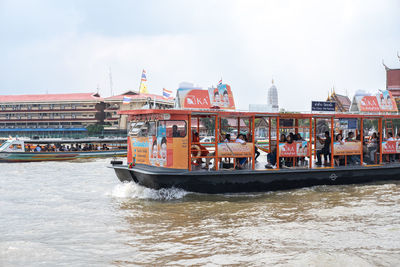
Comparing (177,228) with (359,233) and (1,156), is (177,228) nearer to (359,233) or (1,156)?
(359,233)

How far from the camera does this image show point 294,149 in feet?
41.4

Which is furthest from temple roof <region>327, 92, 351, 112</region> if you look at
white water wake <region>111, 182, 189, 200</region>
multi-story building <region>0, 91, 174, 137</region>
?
multi-story building <region>0, 91, 174, 137</region>

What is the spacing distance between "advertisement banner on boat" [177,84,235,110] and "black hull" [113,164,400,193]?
188 cm

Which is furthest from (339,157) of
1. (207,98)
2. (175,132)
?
Result: (175,132)

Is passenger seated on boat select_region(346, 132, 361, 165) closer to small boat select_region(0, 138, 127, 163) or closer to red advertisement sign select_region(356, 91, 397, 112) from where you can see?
red advertisement sign select_region(356, 91, 397, 112)

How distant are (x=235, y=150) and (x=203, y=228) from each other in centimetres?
371

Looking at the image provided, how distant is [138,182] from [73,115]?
217 feet

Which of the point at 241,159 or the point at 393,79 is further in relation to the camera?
the point at 393,79

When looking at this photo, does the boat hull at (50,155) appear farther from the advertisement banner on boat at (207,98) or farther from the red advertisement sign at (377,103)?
the red advertisement sign at (377,103)

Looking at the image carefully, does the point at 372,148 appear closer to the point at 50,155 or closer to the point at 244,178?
the point at 244,178

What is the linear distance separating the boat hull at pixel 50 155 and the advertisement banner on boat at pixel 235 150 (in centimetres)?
1705

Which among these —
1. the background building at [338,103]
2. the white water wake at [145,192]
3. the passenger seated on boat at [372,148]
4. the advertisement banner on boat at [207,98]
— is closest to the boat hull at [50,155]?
the white water wake at [145,192]

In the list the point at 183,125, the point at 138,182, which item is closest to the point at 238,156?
the point at 183,125

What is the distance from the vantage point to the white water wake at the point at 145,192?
11.2m
